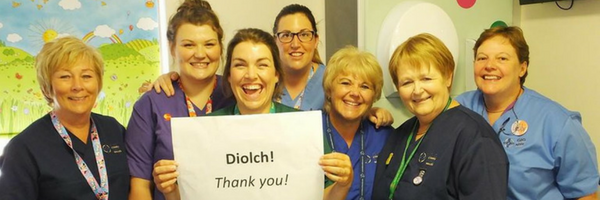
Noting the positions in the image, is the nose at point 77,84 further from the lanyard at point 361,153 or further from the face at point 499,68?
the face at point 499,68

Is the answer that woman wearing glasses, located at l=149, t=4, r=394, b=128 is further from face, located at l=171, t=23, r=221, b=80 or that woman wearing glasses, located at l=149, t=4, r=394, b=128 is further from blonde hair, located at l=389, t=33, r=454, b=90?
blonde hair, located at l=389, t=33, r=454, b=90

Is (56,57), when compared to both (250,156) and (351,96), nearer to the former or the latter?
(250,156)

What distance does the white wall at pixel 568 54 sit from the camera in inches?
88.7

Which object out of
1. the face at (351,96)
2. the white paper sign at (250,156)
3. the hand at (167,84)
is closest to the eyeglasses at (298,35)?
the face at (351,96)

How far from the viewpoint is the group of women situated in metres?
1.41

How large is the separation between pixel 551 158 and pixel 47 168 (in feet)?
4.99

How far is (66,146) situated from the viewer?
1499mm

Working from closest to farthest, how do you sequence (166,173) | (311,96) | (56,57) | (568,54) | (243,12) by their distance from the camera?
(166,173)
(56,57)
(311,96)
(568,54)
(243,12)

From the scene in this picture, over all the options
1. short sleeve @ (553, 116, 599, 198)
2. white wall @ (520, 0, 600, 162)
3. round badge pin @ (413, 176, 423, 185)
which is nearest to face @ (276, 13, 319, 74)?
round badge pin @ (413, 176, 423, 185)

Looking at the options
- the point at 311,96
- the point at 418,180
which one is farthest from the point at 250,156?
the point at 311,96

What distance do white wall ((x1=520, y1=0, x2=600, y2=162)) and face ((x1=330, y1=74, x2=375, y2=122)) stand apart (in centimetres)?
116

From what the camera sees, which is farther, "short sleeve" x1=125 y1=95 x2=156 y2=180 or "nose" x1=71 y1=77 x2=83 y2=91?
"short sleeve" x1=125 y1=95 x2=156 y2=180

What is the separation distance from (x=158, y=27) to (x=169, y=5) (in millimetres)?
132

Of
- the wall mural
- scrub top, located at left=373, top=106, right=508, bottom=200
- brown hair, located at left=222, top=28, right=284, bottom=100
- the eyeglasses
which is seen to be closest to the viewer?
scrub top, located at left=373, top=106, right=508, bottom=200
